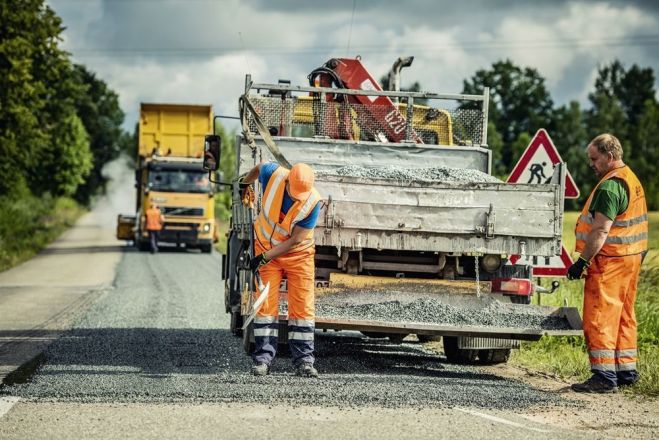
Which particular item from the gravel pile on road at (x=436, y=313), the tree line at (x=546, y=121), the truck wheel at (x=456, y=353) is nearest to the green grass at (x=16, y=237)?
the truck wheel at (x=456, y=353)

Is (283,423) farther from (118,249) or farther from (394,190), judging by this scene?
(118,249)

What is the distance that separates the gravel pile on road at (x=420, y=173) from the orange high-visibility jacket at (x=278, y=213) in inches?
44.7

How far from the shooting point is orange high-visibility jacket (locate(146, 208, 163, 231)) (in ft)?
103

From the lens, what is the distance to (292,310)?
834cm

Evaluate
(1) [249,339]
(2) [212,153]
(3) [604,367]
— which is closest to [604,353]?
(3) [604,367]

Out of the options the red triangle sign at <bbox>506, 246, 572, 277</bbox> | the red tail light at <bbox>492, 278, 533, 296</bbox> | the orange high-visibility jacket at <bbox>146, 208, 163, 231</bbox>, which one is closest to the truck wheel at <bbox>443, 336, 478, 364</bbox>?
the red tail light at <bbox>492, 278, 533, 296</bbox>

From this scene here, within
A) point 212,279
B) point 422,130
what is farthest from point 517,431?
point 212,279

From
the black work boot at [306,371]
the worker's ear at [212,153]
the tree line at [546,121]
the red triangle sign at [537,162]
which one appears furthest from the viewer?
the tree line at [546,121]

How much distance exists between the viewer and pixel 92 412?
21.1ft

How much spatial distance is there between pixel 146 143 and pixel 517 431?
86.6 feet

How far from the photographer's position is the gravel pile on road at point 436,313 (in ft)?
28.4

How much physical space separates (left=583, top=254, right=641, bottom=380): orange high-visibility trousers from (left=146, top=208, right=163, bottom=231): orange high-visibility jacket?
79.4 ft

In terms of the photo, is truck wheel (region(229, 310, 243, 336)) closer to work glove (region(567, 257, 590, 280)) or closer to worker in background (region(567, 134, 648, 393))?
work glove (region(567, 257, 590, 280))

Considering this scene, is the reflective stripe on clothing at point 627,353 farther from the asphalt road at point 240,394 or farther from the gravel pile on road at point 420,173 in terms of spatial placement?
the gravel pile on road at point 420,173
